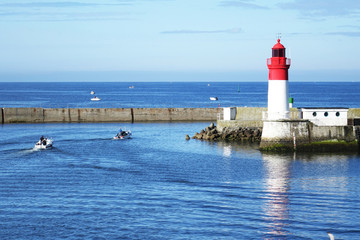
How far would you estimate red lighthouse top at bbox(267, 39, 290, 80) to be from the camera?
44934mm

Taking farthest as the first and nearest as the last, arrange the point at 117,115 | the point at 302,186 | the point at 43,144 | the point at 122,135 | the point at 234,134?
the point at 117,115 < the point at 122,135 < the point at 234,134 < the point at 43,144 < the point at 302,186

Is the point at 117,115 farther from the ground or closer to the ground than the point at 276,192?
farther from the ground

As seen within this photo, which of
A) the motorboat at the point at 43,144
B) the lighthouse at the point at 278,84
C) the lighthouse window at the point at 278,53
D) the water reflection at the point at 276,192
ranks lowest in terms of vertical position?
the water reflection at the point at 276,192

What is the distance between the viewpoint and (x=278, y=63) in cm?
4494

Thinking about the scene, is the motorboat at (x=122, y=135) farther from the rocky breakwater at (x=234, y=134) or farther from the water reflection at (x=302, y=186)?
the water reflection at (x=302, y=186)

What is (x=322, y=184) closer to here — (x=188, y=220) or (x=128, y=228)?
(x=188, y=220)

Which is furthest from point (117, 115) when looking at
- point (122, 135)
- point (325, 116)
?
point (325, 116)

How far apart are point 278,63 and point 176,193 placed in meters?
18.6

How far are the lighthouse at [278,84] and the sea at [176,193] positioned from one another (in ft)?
12.0

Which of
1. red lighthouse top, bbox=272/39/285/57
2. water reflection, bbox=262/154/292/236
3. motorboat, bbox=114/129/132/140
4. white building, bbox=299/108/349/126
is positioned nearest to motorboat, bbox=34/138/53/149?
motorboat, bbox=114/129/132/140

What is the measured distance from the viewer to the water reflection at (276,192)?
24.8m

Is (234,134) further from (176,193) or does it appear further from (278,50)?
(176,193)

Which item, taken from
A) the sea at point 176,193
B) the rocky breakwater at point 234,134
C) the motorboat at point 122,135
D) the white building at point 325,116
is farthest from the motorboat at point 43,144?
the white building at point 325,116

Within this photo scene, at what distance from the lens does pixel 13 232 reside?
2389 cm
